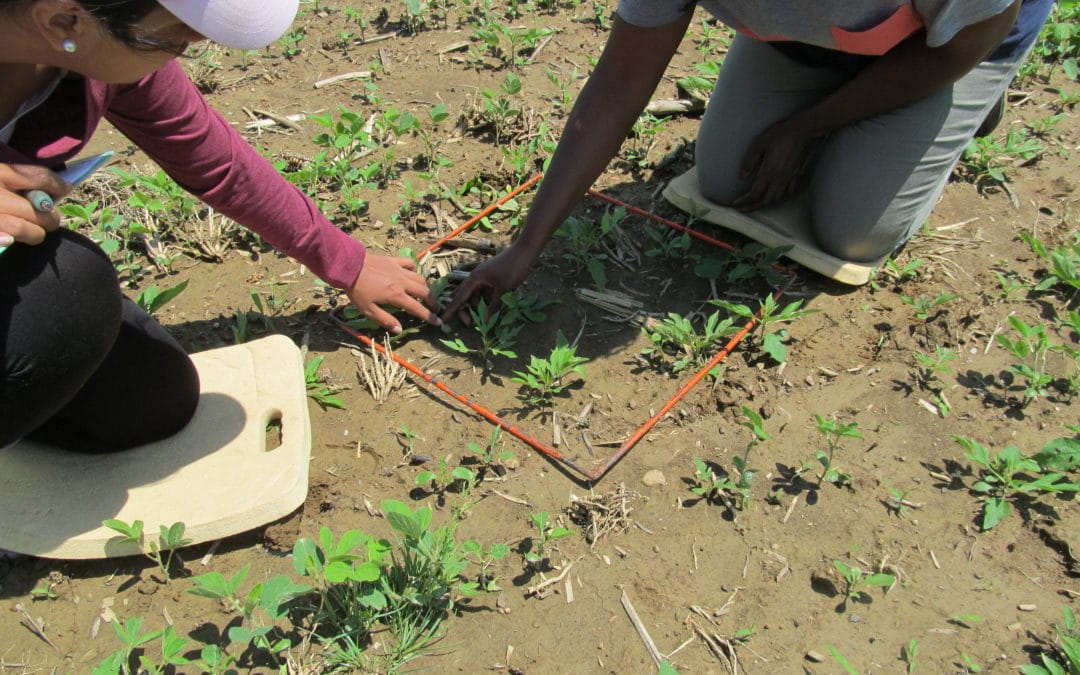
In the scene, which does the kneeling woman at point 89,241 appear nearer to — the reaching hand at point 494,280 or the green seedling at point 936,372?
the reaching hand at point 494,280

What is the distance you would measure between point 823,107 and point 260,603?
2.10m

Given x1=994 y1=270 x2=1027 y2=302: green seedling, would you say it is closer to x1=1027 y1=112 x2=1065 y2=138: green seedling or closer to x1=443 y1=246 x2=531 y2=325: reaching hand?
x1=1027 y1=112 x2=1065 y2=138: green seedling

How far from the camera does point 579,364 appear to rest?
2.39 m

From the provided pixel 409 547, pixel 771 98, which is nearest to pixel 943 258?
pixel 771 98

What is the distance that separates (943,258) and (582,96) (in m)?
1.34

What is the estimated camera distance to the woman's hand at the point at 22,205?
4.66ft

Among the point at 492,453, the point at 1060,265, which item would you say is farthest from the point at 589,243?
the point at 1060,265

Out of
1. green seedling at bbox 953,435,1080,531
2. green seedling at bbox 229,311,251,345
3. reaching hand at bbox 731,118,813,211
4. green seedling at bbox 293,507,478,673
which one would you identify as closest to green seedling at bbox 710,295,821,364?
reaching hand at bbox 731,118,813,211

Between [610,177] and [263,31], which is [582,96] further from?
[263,31]

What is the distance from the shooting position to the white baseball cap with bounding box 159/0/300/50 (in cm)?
131

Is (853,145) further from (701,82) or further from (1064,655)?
(1064,655)

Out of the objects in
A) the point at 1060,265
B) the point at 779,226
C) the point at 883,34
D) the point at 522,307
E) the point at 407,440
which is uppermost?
the point at 883,34

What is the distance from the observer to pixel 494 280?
7.87ft

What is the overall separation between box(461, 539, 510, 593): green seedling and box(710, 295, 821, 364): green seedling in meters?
0.97
